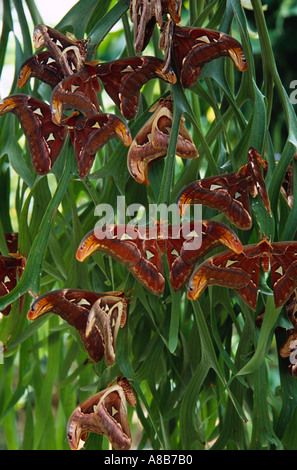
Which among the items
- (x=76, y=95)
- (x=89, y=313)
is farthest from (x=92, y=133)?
(x=89, y=313)

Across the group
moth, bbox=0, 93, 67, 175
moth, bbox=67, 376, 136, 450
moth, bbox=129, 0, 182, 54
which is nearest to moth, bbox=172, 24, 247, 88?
moth, bbox=129, 0, 182, 54

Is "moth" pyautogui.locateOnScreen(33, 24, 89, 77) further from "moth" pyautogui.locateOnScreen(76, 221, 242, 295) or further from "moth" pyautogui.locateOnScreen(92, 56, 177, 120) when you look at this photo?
"moth" pyautogui.locateOnScreen(76, 221, 242, 295)

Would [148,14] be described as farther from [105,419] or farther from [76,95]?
[105,419]

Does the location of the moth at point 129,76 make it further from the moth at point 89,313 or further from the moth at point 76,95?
the moth at point 89,313

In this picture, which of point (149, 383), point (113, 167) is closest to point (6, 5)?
point (113, 167)

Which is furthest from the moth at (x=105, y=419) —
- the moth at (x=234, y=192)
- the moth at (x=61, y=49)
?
the moth at (x=61, y=49)
